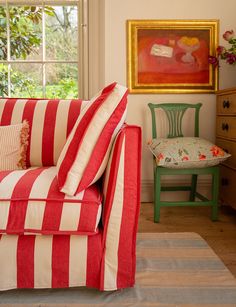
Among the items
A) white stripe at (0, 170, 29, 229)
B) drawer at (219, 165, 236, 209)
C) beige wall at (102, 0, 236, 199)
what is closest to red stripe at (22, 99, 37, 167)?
white stripe at (0, 170, 29, 229)

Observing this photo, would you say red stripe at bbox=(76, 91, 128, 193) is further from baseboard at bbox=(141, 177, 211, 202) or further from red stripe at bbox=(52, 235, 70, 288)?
baseboard at bbox=(141, 177, 211, 202)

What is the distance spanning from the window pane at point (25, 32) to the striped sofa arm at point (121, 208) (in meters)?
2.03

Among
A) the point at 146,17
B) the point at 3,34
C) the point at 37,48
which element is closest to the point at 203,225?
the point at 146,17

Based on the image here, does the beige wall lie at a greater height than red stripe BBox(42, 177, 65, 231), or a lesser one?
greater

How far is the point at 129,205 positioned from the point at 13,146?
2.47 ft

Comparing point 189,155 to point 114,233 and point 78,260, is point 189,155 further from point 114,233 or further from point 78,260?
point 78,260

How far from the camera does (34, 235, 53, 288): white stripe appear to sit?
4.03 feet

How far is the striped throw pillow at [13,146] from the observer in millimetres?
1638

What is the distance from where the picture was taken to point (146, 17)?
273cm

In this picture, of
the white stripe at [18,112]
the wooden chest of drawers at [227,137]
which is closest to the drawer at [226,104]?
the wooden chest of drawers at [227,137]

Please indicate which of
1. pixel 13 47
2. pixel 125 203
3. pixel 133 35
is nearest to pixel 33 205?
pixel 125 203

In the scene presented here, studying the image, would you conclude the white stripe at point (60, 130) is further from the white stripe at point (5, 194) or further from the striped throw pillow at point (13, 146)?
the white stripe at point (5, 194)

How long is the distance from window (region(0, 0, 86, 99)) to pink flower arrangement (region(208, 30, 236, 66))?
1.15 metres

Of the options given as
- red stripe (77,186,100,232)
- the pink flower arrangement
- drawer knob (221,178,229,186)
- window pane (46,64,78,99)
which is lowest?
drawer knob (221,178,229,186)
